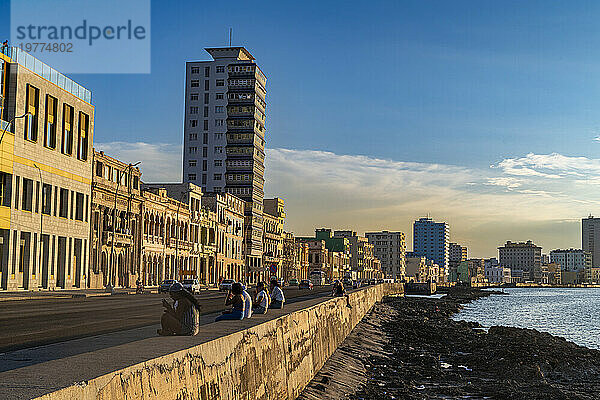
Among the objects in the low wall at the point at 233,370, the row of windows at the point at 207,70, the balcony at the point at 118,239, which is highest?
the row of windows at the point at 207,70

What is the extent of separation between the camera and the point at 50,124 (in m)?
61.8

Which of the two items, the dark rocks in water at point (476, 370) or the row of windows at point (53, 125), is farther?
the row of windows at point (53, 125)

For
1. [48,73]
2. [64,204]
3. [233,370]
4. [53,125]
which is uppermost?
[48,73]

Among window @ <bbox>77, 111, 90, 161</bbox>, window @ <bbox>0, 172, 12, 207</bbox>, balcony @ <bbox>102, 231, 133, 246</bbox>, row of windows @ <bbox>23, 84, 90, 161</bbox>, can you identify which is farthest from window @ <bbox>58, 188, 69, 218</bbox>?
window @ <bbox>0, 172, 12, 207</bbox>

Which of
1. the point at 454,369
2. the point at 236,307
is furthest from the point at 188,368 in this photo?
the point at 454,369

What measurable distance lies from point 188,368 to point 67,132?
59.8 metres

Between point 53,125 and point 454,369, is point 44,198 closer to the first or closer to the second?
point 53,125

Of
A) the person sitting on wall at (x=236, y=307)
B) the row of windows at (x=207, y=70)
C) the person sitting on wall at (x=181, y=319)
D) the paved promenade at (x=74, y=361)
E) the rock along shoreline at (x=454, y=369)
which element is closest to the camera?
the paved promenade at (x=74, y=361)

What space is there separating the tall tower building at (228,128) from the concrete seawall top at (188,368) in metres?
116

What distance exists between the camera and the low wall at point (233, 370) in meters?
7.32

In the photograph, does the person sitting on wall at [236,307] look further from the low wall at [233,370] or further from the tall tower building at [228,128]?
the tall tower building at [228,128]

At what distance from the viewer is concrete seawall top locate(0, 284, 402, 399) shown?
6707 mm

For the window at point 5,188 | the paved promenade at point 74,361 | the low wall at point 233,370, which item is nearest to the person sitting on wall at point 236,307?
the low wall at point 233,370

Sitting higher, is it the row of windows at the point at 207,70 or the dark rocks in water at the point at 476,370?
the row of windows at the point at 207,70
